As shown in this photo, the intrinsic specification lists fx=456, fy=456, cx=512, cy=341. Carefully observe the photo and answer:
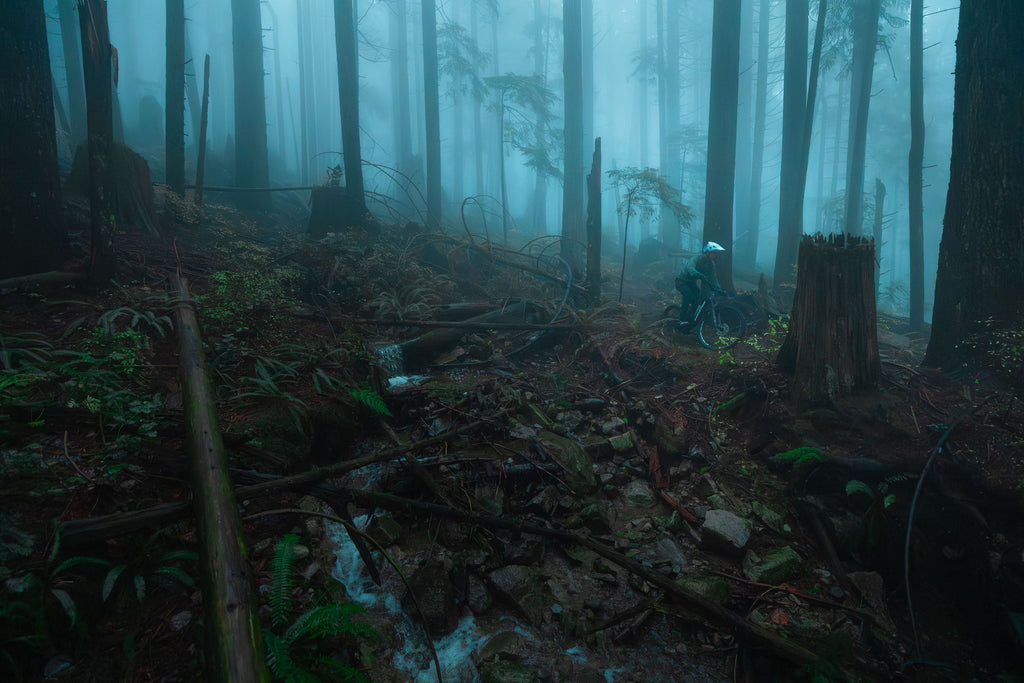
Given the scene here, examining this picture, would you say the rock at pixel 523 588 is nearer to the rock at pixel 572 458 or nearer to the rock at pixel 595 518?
the rock at pixel 595 518

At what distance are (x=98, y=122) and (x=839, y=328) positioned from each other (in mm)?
8369

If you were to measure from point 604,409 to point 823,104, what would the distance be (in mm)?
40173

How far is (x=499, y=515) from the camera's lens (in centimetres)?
374

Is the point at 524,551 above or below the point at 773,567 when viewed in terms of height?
above

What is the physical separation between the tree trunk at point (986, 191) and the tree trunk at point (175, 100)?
46.5 feet

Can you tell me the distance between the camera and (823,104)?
111ft

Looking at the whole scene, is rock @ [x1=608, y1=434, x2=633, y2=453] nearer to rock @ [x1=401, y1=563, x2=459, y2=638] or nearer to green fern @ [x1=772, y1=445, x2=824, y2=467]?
green fern @ [x1=772, y1=445, x2=824, y2=467]

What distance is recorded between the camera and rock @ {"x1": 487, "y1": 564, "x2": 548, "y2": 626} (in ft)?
10.4

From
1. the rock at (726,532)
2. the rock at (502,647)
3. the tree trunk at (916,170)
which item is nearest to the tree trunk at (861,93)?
the tree trunk at (916,170)

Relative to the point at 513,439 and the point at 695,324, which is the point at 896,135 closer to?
the point at 695,324

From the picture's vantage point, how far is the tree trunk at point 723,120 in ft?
36.8

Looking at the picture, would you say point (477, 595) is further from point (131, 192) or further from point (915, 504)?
point (131, 192)

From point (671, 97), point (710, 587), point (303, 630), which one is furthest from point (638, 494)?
point (671, 97)

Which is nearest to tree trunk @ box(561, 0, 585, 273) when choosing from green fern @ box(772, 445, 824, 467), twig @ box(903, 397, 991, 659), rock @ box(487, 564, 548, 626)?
green fern @ box(772, 445, 824, 467)
